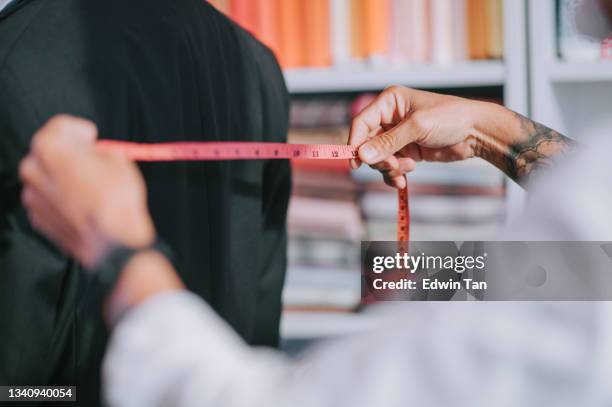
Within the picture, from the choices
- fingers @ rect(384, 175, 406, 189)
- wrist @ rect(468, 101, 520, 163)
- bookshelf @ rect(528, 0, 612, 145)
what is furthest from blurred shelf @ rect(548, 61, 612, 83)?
fingers @ rect(384, 175, 406, 189)

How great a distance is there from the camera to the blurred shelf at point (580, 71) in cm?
112

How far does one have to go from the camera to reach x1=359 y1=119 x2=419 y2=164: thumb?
82cm

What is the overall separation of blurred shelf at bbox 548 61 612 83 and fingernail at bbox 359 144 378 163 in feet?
1.61

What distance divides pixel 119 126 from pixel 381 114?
0.36 metres

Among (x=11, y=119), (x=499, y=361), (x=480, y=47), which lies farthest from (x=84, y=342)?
(x=480, y=47)

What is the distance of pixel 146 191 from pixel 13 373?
225mm

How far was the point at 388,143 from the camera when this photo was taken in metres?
0.84

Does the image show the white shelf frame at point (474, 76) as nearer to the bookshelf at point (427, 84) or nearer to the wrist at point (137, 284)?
the bookshelf at point (427, 84)

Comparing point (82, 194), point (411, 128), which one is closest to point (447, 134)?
point (411, 128)

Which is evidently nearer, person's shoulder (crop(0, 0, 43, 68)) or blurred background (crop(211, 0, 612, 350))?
person's shoulder (crop(0, 0, 43, 68))

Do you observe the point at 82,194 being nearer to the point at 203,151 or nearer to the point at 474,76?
the point at 203,151

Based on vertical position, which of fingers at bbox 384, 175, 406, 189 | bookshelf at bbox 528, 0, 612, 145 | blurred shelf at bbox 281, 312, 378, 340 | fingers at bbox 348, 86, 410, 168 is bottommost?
blurred shelf at bbox 281, 312, 378, 340

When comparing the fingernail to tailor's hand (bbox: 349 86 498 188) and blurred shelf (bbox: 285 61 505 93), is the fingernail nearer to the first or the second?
tailor's hand (bbox: 349 86 498 188)

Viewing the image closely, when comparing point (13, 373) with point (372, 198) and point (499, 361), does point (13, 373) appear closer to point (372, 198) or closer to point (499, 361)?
point (499, 361)
